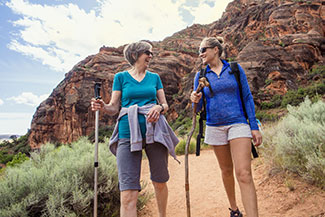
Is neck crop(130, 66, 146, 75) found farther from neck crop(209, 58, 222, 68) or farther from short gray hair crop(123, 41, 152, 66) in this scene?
neck crop(209, 58, 222, 68)

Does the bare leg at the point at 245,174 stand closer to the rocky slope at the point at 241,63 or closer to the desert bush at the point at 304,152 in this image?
the desert bush at the point at 304,152

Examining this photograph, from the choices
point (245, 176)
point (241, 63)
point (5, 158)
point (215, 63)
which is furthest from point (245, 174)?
point (5, 158)

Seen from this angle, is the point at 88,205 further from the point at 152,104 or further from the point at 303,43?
the point at 303,43

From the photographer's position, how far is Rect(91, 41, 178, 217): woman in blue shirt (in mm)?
1871

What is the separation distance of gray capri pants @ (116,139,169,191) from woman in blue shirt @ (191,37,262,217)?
0.59m

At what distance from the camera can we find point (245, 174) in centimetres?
189

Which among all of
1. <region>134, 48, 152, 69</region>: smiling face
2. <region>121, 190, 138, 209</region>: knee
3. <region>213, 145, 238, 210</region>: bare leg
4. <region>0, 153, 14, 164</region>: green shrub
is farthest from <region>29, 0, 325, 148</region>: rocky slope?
<region>121, 190, 138, 209</region>: knee

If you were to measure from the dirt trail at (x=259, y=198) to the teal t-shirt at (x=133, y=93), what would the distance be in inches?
88.6

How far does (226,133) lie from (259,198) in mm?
2226

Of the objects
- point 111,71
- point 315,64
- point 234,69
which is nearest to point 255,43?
point 315,64

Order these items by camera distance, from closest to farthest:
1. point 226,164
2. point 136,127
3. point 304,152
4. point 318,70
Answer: point 136,127 → point 226,164 → point 304,152 → point 318,70

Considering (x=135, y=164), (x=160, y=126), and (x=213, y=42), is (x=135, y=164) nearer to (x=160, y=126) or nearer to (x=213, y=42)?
(x=160, y=126)

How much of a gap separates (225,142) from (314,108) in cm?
431

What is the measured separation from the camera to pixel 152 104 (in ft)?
6.82
